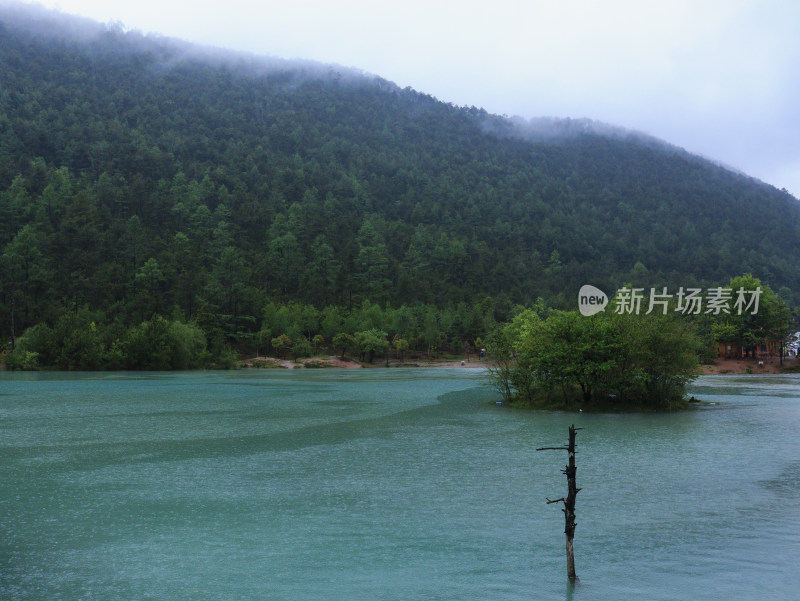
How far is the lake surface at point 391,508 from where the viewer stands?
14695 millimetres

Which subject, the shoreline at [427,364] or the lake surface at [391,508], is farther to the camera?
the shoreline at [427,364]

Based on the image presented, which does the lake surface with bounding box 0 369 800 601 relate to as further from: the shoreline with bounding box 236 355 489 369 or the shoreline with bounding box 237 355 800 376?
the shoreline with bounding box 236 355 489 369

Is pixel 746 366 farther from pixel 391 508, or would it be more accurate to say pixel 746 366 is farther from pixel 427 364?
pixel 391 508

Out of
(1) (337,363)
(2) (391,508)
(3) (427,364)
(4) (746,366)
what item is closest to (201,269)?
(1) (337,363)

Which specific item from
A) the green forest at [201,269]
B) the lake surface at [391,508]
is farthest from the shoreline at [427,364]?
the lake surface at [391,508]

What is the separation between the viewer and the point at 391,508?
20.6 meters

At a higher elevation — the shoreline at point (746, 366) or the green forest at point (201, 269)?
the green forest at point (201, 269)

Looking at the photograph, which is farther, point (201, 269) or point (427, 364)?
point (201, 269)

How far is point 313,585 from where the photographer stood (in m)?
14.5

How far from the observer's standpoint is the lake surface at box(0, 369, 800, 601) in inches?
579

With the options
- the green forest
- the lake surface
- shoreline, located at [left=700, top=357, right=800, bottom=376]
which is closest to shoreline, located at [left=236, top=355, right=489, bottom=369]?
the green forest

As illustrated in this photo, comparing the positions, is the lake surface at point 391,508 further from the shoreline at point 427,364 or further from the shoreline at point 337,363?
the shoreline at point 337,363

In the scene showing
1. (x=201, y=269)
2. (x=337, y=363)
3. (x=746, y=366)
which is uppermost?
(x=201, y=269)

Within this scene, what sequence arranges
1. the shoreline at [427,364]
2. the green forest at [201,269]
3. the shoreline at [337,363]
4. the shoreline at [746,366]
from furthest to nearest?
1. the green forest at [201,269]
2. the shoreline at [337,363]
3. the shoreline at [427,364]
4. the shoreline at [746,366]
